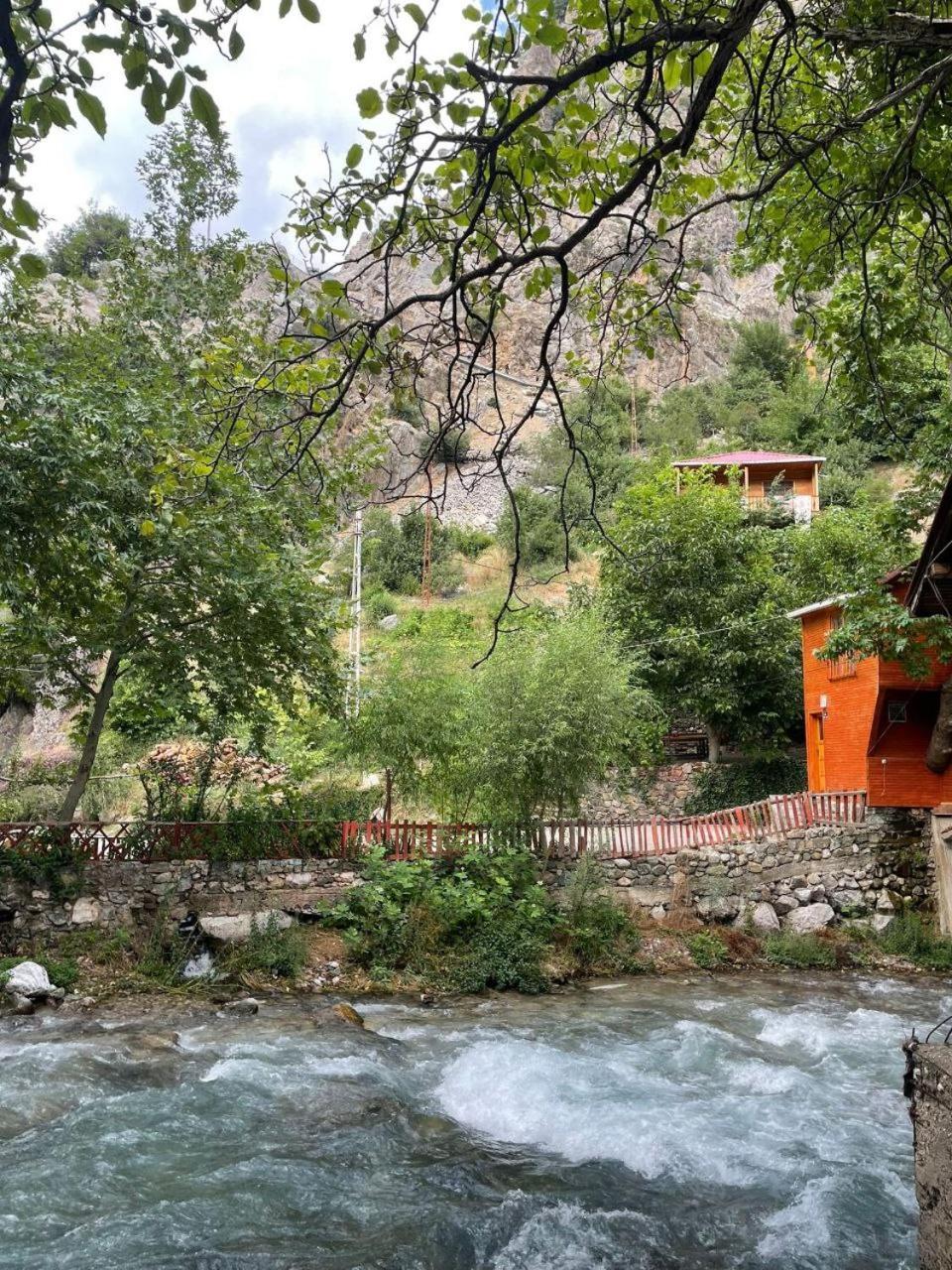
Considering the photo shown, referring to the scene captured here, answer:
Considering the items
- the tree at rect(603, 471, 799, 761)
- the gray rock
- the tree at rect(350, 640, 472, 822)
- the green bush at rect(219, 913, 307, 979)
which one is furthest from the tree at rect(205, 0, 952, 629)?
the tree at rect(603, 471, 799, 761)

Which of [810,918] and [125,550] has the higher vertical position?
[125,550]

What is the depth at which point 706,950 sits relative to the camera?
16.0 metres

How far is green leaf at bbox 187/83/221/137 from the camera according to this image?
249 centimetres

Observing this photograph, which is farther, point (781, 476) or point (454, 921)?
point (781, 476)

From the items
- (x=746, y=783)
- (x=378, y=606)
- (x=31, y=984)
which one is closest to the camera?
(x=31, y=984)

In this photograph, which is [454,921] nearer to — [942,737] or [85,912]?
[85,912]

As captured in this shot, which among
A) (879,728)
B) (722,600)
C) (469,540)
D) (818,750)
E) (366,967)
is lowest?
(366,967)

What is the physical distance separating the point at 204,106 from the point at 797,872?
1863 cm

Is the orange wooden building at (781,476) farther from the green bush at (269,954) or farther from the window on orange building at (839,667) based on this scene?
the green bush at (269,954)

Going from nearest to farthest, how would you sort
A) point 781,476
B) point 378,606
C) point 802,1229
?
point 802,1229 → point 781,476 → point 378,606

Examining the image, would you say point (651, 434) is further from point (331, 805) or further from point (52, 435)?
point (52, 435)

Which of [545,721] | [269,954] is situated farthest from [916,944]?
[269,954]

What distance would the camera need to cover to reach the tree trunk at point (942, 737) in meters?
17.5

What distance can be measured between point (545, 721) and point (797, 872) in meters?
6.52
